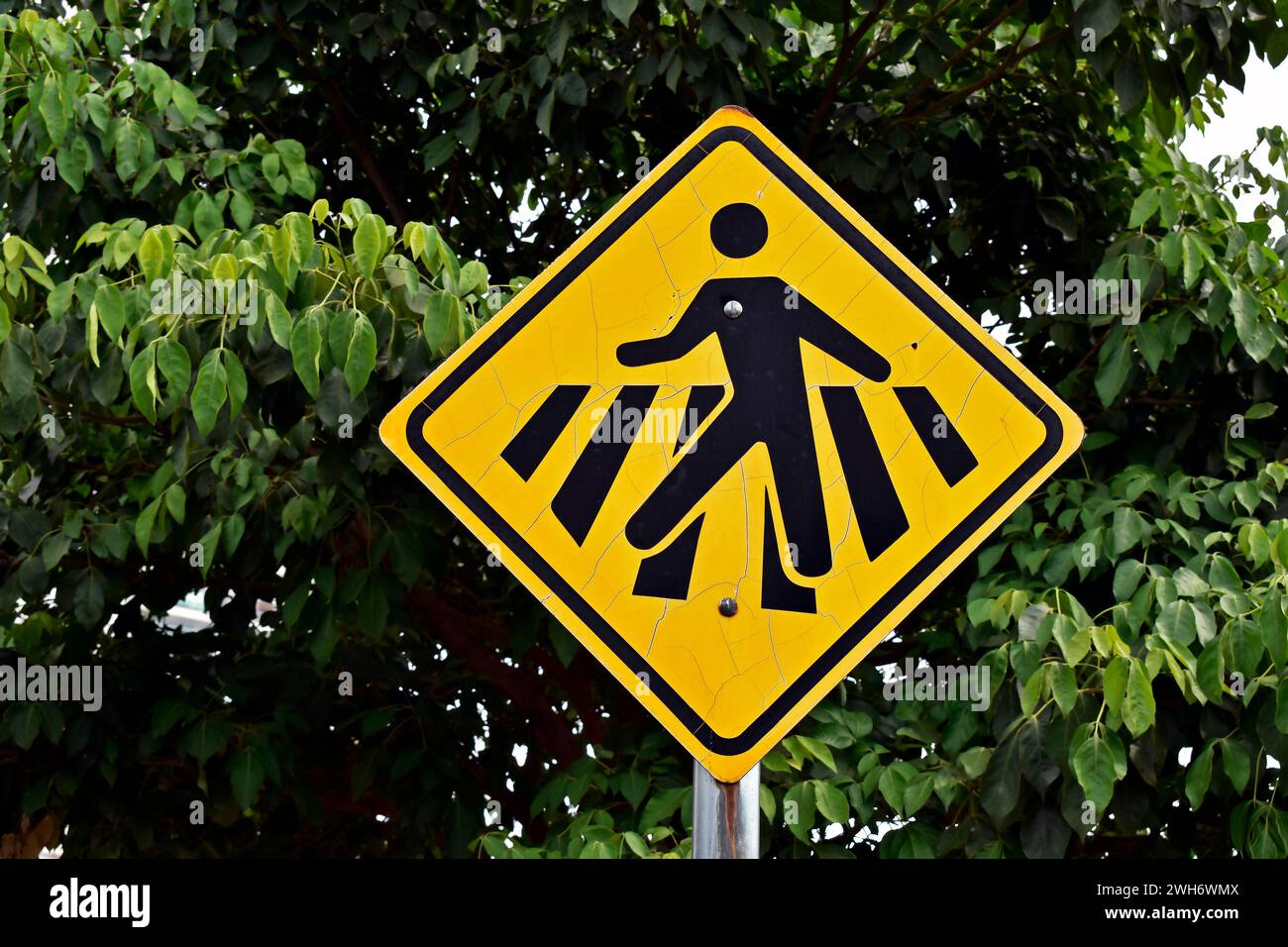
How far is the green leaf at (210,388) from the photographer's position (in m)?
2.87

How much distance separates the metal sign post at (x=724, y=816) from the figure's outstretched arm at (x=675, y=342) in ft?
1.81

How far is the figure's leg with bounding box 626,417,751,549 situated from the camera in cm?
184

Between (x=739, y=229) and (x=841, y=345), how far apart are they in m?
0.22

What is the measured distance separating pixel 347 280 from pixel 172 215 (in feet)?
3.74

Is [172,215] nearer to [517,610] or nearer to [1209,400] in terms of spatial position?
[517,610]

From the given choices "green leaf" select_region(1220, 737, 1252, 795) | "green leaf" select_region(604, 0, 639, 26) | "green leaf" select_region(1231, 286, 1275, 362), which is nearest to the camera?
"green leaf" select_region(1220, 737, 1252, 795)

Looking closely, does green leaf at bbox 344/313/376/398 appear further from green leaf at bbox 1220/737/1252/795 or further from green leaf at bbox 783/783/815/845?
green leaf at bbox 1220/737/1252/795

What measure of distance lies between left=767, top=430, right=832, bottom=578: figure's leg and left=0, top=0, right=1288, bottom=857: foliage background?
4.19 ft

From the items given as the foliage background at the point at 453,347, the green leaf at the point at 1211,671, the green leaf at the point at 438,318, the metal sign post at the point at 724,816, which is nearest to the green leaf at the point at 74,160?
the foliage background at the point at 453,347

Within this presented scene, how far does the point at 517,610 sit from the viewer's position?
3.91m

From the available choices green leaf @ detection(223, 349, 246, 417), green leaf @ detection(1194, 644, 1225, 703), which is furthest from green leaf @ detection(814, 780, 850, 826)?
green leaf @ detection(223, 349, 246, 417)

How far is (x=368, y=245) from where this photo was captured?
120 inches

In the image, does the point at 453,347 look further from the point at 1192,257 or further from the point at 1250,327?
the point at 1250,327
